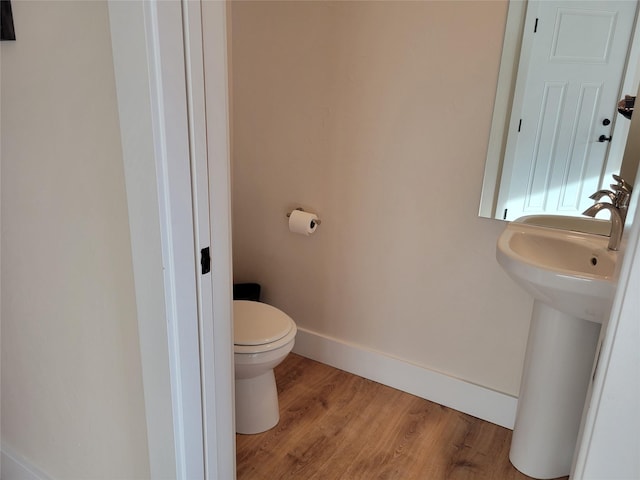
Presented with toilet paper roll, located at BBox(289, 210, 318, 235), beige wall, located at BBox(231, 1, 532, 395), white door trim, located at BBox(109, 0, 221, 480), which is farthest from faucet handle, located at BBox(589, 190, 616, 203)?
white door trim, located at BBox(109, 0, 221, 480)

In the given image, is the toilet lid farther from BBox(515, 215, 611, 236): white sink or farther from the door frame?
BBox(515, 215, 611, 236): white sink

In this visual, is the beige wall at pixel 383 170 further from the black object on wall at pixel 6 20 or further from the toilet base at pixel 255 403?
the black object on wall at pixel 6 20

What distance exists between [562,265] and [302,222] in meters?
1.09

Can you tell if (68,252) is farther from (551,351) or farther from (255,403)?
(551,351)

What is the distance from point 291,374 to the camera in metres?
2.26

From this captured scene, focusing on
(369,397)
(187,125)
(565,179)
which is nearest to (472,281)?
(565,179)

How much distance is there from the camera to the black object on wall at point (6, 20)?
1.00 m

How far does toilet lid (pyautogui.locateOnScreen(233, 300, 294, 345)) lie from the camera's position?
1.68 m

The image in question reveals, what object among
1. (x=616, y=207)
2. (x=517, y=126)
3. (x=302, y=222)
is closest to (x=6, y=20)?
(x=302, y=222)

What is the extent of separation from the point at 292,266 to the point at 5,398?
131cm

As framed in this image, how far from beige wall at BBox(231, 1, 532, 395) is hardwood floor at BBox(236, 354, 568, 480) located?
0.70 ft

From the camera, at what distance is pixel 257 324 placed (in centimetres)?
179

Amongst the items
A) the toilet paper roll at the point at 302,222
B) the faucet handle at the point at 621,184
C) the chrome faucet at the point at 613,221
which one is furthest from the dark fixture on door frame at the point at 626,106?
the toilet paper roll at the point at 302,222

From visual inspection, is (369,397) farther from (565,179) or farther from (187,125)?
(187,125)
